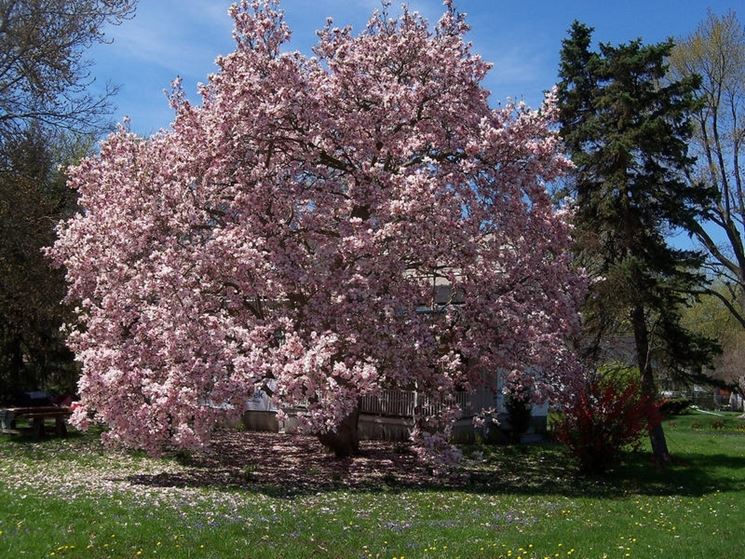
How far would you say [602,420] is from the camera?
15.5 meters

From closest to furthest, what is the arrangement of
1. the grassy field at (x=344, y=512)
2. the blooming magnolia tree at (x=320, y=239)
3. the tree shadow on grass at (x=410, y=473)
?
the grassy field at (x=344, y=512)
the blooming magnolia tree at (x=320, y=239)
the tree shadow on grass at (x=410, y=473)

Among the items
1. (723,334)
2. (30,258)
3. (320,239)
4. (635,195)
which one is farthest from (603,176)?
(723,334)

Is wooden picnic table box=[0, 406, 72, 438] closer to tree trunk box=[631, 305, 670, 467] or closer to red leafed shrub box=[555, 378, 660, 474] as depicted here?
red leafed shrub box=[555, 378, 660, 474]

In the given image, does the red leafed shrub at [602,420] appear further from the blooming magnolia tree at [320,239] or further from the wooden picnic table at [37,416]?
the wooden picnic table at [37,416]

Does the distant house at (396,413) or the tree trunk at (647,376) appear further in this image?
the distant house at (396,413)

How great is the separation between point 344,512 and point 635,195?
39.7 feet

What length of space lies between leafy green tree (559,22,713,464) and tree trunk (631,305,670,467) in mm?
25

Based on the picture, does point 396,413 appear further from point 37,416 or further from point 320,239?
point 37,416

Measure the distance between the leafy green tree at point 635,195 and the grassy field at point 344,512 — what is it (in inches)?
148

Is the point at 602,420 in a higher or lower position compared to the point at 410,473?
higher

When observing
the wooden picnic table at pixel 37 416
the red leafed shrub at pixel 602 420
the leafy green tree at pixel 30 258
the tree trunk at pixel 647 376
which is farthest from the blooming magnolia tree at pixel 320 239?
the wooden picnic table at pixel 37 416

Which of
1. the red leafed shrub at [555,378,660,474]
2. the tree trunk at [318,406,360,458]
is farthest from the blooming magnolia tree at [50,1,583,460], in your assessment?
the tree trunk at [318,406,360,458]

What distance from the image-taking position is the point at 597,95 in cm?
1931

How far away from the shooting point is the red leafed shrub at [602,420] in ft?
50.7
